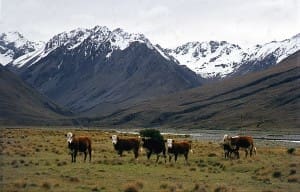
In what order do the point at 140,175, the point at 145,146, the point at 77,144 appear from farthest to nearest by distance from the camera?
the point at 145,146
the point at 77,144
the point at 140,175

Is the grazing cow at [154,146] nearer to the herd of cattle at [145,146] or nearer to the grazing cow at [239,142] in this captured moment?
the herd of cattle at [145,146]

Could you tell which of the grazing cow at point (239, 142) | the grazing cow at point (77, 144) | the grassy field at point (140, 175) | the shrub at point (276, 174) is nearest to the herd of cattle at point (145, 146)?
the grazing cow at point (77, 144)

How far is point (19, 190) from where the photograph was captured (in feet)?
81.7

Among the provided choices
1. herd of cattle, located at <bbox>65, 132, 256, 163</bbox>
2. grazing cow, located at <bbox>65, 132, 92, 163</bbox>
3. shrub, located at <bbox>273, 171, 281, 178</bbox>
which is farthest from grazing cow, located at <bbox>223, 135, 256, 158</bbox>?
grazing cow, located at <bbox>65, 132, 92, 163</bbox>

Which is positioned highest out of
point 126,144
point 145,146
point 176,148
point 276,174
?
point 126,144

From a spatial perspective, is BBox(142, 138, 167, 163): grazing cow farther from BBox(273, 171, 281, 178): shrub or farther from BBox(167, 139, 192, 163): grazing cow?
BBox(273, 171, 281, 178): shrub

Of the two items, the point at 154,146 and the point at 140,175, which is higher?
the point at 154,146

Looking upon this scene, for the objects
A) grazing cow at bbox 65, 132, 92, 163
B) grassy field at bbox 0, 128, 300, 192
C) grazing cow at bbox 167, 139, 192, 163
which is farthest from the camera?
grazing cow at bbox 167, 139, 192, 163

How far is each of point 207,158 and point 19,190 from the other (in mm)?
23717

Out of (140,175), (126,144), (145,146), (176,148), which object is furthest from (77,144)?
(140,175)

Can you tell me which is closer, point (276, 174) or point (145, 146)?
point (276, 174)

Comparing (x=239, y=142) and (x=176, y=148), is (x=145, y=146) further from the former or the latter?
(x=239, y=142)

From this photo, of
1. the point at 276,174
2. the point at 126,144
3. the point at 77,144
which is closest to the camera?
the point at 276,174

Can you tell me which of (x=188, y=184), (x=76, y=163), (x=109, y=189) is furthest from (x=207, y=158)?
(x=109, y=189)
